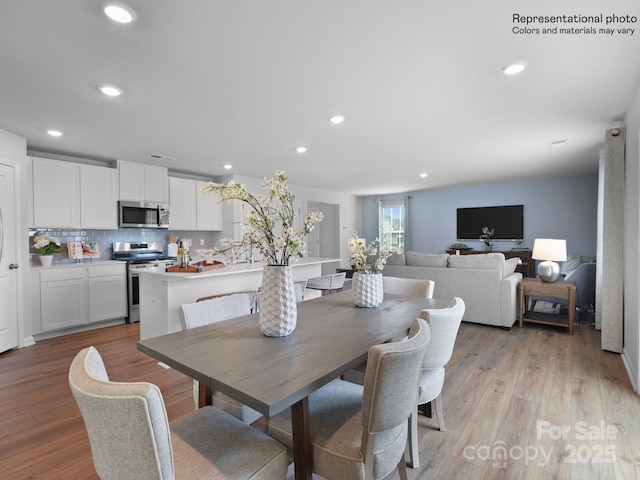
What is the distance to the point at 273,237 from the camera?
5.23 feet

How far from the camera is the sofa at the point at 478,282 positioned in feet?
13.8

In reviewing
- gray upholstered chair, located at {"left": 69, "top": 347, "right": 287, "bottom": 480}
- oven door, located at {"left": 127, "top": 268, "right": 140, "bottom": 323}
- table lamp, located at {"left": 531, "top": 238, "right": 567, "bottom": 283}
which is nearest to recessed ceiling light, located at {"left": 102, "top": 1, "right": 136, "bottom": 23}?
gray upholstered chair, located at {"left": 69, "top": 347, "right": 287, "bottom": 480}

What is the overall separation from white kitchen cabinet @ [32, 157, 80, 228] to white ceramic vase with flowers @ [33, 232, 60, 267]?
182mm

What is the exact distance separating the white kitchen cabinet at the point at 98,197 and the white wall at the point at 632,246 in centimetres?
592

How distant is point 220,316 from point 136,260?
364 cm

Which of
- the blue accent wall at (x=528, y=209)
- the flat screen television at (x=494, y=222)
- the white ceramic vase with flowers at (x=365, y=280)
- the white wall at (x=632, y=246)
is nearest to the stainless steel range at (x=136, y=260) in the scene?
the white ceramic vase with flowers at (x=365, y=280)

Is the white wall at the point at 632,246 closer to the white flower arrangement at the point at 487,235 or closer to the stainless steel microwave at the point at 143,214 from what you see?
the white flower arrangement at the point at 487,235

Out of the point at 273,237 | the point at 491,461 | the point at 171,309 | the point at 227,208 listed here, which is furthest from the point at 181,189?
the point at 491,461

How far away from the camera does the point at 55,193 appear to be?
13.7 ft

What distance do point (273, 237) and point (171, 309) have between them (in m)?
1.91

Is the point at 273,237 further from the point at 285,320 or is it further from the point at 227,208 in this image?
the point at 227,208

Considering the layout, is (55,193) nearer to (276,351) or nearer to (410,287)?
(276,351)

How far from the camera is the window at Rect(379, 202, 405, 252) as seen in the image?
921cm

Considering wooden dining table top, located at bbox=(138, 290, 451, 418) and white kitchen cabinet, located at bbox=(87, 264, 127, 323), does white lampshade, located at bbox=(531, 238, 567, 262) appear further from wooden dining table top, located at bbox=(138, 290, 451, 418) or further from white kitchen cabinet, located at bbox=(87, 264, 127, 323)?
white kitchen cabinet, located at bbox=(87, 264, 127, 323)
